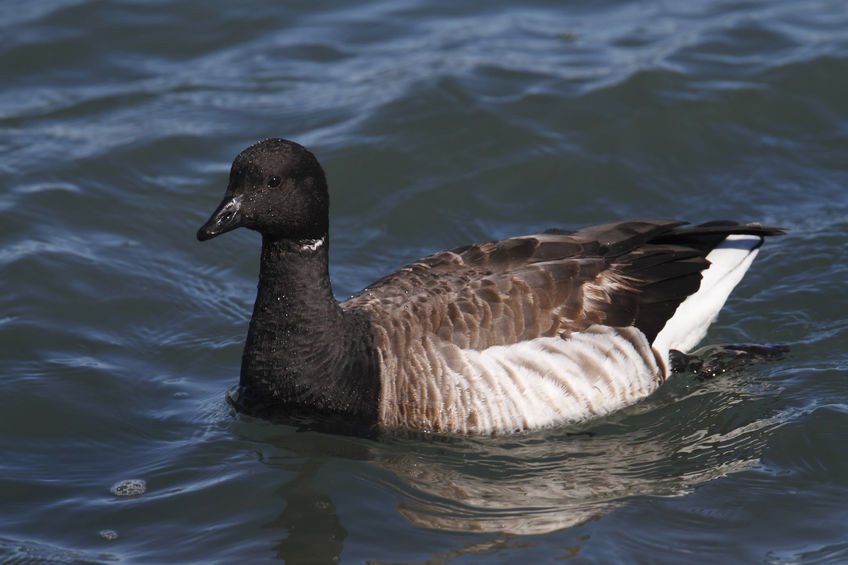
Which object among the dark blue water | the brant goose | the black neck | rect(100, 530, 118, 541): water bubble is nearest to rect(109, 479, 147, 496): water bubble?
the dark blue water

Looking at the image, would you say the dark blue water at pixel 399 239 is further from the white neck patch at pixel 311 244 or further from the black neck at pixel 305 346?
the white neck patch at pixel 311 244

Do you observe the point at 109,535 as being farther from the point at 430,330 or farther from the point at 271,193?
the point at 430,330

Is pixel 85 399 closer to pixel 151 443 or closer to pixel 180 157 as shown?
pixel 151 443

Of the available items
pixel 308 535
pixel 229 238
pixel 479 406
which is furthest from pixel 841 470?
pixel 229 238

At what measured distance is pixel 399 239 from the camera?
13383 mm

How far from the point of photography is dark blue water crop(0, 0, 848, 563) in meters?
8.12

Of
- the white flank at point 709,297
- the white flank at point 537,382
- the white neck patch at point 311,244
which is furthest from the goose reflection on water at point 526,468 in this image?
the white neck patch at point 311,244

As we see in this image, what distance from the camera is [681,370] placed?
1010 cm

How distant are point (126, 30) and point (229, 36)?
1744 mm

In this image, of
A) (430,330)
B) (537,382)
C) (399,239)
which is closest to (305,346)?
(430,330)

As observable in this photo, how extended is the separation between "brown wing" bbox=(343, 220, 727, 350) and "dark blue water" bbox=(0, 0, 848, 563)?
3.04ft

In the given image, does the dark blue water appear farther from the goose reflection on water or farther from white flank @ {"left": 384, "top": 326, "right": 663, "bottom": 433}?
white flank @ {"left": 384, "top": 326, "right": 663, "bottom": 433}

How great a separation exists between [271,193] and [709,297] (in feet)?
14.5

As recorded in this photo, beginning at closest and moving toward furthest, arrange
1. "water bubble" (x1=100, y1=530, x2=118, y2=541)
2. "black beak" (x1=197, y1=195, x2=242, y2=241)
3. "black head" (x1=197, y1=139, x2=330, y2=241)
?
"water bubble" (x1=100, y1=530, x2=118, y2=541), "black beak" (x1=197, y1=195, x2=242, y2=241), "black head" (x1=197, y1=139, x2=330, y2=241)
